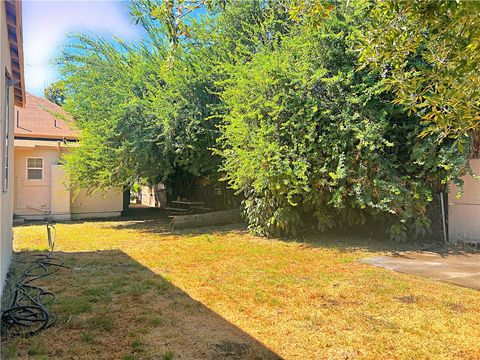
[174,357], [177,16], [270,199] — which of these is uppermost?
[177,16]

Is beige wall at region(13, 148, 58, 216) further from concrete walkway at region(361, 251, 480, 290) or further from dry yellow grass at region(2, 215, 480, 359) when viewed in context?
concrete walkway at region(361, 251, 480, 290)

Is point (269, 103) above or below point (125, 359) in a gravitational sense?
above

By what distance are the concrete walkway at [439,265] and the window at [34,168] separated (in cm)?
1300

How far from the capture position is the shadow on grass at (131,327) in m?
3.49

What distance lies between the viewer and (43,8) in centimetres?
416

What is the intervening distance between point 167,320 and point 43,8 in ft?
12.2

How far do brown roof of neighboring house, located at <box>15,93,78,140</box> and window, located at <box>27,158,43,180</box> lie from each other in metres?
1.33

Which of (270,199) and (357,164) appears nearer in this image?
(357,164)

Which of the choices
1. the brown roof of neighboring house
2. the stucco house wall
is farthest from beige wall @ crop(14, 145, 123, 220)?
the stucco house wall

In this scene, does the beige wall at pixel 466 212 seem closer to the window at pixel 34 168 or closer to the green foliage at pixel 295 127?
the green foliage at pixel 295 127

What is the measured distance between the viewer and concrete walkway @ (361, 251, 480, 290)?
609 cm

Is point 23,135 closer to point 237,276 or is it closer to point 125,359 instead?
point 237,276

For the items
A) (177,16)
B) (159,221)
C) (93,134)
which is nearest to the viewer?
(177,16)

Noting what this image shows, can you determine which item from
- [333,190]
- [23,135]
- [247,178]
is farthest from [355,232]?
[23,135]
